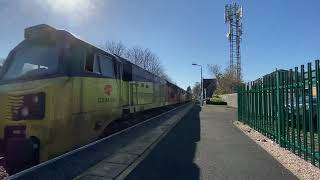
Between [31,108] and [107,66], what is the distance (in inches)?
182

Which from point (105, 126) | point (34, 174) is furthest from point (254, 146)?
point (34, 174)

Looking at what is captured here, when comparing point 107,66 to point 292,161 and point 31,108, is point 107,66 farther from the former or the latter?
point 292,161

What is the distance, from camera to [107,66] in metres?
13.3

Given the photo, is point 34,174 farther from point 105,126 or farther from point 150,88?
point 150,88

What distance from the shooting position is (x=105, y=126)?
13.2 meters

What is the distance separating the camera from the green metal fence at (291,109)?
9.50 m

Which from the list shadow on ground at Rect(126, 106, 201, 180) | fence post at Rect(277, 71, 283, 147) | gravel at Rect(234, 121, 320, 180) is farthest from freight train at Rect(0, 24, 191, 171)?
fence post at Rect(277, 71, 283, 147)

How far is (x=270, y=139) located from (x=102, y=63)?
6.43 meters

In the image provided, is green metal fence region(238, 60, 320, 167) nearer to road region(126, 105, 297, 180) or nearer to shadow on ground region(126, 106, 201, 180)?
road region(126, 105, 297, 180)

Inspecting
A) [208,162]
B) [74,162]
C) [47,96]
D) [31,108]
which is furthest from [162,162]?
[31,108]

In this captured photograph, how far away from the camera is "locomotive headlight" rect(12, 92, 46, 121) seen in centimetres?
896

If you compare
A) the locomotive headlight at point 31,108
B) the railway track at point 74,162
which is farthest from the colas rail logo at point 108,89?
the locomotive headlight at point 31,108

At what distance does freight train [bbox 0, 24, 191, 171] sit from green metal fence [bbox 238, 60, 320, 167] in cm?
541

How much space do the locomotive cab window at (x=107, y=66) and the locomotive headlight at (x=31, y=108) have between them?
3.70 m
